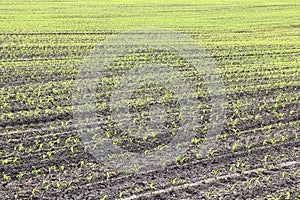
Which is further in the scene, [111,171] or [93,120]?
[93,120]

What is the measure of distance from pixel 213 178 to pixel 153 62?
8458 mm

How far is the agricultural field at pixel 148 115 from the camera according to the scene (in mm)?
7547

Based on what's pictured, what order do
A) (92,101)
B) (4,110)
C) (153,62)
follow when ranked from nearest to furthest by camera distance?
(4,110)
(92,101)
(153,62)

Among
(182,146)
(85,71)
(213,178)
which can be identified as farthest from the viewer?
(85,71)

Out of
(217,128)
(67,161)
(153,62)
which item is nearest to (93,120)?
(67,161)

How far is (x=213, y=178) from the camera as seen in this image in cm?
774

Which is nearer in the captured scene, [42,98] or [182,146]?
[182,146]

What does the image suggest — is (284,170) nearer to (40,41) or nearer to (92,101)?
(92,101)

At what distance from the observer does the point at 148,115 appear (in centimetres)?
1049

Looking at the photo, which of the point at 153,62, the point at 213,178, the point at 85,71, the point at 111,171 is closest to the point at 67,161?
the point at 111,171

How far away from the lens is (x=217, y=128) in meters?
9.80

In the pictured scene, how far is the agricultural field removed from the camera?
7.55 metres

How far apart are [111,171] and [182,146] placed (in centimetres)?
181

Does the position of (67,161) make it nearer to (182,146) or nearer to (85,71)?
(182,146)
